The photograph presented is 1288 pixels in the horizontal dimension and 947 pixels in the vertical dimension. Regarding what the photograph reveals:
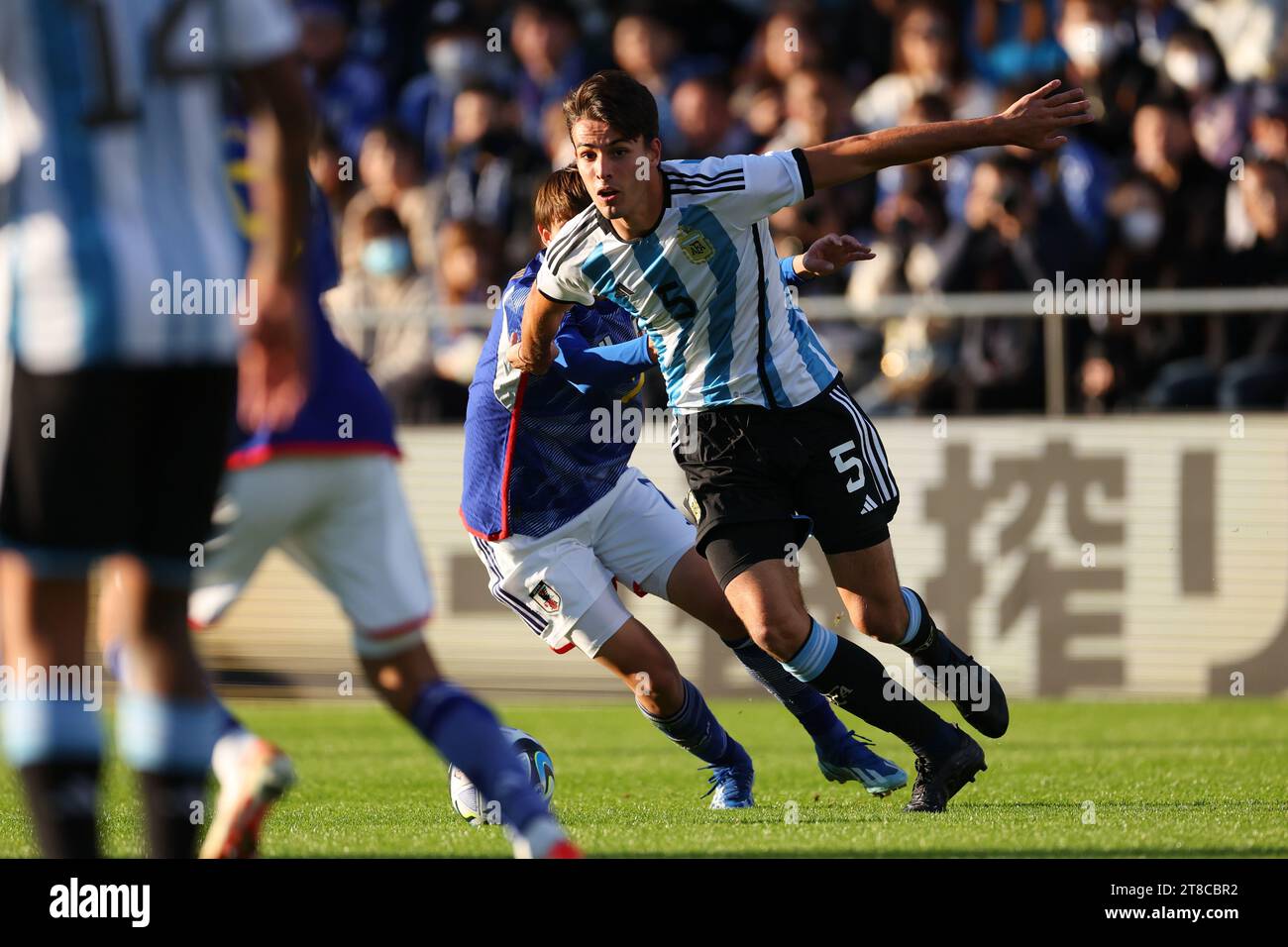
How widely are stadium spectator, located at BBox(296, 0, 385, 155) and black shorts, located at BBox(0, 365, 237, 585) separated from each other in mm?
12208

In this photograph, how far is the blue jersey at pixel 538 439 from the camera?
723 cm

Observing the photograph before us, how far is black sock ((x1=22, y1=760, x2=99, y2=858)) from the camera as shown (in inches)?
151

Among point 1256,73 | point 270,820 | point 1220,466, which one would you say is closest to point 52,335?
point 270,820

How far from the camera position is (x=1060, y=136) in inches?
234

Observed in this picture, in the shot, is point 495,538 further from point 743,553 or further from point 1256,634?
point 1256,634

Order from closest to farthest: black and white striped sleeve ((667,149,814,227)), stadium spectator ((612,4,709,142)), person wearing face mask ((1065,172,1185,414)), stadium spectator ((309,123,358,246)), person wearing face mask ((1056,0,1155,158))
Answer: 1. black and white striped sleeve ((667,149,814,227))
2. person wearing face mask ((1065,172,1185,414))
3. person wearing face mask ((1056,0,1155,158))
4. stadium spectator ((612,4,709,142))
5. stadium spectator ((309,123,358,246))

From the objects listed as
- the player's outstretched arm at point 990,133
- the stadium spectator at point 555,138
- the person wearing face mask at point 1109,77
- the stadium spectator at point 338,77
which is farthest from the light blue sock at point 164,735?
the stadium spectator at point 338,77

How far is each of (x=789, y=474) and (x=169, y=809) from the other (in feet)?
10.6

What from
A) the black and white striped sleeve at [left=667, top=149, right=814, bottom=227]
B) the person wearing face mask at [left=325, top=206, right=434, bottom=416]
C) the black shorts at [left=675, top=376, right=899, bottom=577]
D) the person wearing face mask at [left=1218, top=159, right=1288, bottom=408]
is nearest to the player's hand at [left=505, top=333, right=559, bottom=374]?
the black shorts at [left=675, top=376, right=899, bottom=577]

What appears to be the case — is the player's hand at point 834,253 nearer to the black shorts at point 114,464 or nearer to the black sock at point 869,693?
the black sock at point 869,693

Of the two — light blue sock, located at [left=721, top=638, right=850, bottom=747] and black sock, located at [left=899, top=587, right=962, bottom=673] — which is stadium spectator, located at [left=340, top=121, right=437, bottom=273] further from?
black sock, located at [left=899, top=587, right=962, bottom=673]

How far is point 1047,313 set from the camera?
11.4m

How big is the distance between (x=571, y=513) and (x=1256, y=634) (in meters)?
5.37

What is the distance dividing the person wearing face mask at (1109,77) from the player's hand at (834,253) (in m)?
6.99
